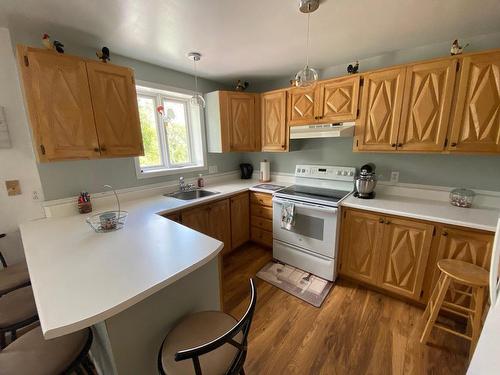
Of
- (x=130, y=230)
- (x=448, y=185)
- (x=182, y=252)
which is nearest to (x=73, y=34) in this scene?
(x=130, y=230)

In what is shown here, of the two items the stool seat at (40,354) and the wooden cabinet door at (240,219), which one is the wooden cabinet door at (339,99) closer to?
the wooden cabinet door at (240,219)

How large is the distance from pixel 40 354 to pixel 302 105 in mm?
2888

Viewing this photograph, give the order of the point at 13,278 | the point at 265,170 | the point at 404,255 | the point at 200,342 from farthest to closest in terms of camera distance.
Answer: the point at 265,170 → the point at 404,255 → the point at 13,278 → the point at 200,342

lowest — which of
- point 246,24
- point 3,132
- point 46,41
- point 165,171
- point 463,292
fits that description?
point 463,292

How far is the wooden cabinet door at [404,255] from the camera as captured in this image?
1.79m

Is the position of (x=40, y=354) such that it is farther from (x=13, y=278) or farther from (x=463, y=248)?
(x=463, y=248)

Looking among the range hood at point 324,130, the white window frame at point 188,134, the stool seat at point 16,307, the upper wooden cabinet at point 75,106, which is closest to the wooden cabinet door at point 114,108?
the upper wooden cabinet at point 75,106

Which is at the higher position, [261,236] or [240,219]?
[240,219]

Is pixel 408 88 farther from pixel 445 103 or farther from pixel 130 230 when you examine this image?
pixel 130 230

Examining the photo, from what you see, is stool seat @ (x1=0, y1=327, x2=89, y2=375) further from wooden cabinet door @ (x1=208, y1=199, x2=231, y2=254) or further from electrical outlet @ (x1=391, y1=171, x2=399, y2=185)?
electrical outlet @ (x1=391, y1=171, x2=399, y2=185)

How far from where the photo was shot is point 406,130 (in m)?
1.96

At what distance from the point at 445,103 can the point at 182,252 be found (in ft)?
7.85

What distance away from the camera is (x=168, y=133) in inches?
A: 109

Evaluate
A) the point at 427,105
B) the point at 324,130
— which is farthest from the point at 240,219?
the point at 427,105
